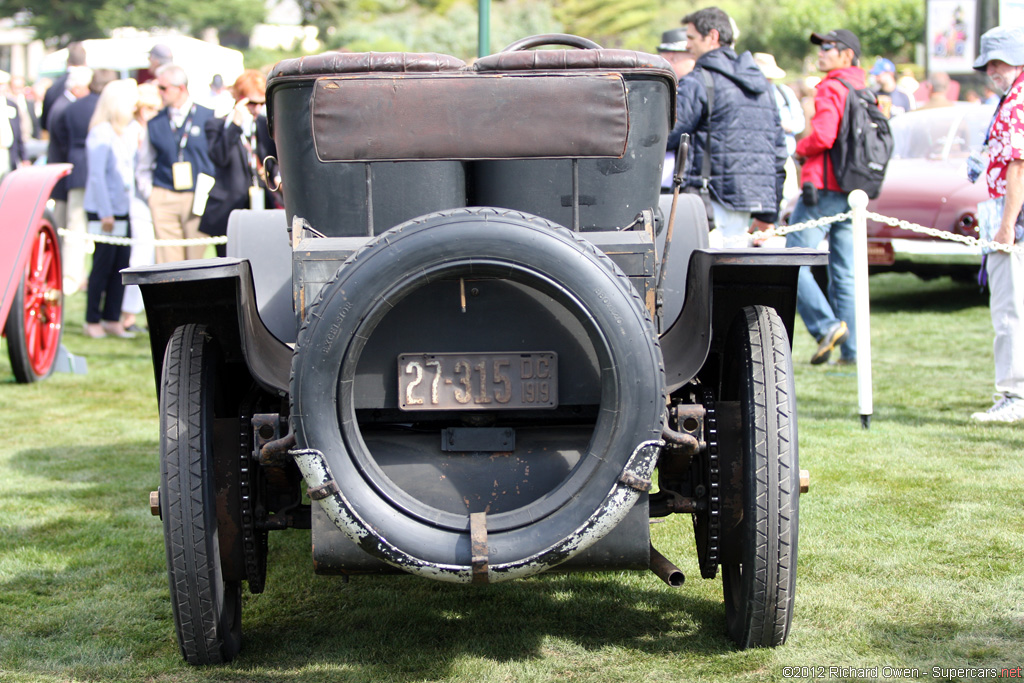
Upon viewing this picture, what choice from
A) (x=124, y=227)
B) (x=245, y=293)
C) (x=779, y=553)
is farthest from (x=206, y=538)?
(x=124, y=227)

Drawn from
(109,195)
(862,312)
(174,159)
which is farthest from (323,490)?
(109,195)

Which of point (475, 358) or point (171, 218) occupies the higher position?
point (475, 358)

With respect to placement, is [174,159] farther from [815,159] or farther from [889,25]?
[889,25]

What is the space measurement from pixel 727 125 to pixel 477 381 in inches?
168

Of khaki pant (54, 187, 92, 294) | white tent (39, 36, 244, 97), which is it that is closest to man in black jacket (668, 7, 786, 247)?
khaki pant (54, 187, 92, 294)

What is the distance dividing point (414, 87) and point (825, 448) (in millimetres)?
3479

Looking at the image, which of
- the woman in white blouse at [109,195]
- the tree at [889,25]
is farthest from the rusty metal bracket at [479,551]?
the tree at [889,25]

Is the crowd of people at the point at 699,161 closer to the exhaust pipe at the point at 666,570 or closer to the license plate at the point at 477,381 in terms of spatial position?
the exhaust pipe at the point at 666,570

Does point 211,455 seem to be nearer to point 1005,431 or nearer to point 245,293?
point 245,293

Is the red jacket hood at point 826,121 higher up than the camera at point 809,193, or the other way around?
the red jacket hood at point 826,121

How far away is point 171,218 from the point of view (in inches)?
369

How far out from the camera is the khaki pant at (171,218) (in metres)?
9.29

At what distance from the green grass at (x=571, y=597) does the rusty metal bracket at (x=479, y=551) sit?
22.0 inches

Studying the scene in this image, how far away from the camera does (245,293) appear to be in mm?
3111
